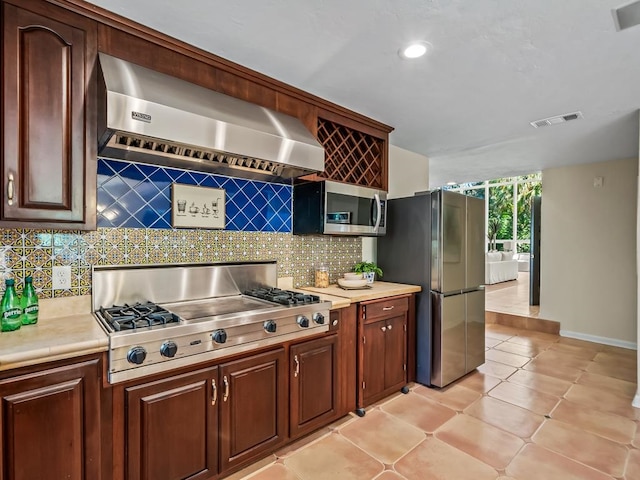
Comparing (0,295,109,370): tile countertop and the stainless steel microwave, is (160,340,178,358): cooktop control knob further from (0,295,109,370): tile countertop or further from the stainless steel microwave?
the stainless steel microwave

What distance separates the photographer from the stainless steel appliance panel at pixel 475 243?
323cm

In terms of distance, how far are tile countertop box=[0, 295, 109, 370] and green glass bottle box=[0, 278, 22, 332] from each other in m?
0.04

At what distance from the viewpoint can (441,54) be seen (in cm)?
200

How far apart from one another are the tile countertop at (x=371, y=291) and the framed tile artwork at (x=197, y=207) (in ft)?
3.03

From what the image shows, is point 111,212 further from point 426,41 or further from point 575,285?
point 575,285

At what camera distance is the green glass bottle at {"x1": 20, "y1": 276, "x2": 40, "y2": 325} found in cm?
158

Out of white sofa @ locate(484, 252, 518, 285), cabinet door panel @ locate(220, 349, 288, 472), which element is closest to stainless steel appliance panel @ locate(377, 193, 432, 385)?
cabinet door panel @ locate(220, 349, 288, 472)

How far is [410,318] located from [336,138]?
1672 mm

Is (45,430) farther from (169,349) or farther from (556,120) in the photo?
(556,120)

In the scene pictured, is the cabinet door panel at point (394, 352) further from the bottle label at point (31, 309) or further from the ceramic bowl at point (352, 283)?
the bottle label at point (31, 309)

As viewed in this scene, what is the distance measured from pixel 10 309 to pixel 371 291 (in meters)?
2.13

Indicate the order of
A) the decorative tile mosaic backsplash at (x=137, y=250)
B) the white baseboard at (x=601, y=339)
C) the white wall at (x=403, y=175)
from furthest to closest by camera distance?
the white baseboard at (x=601, y=339)
the white wall at (x=403, y=175)
the decorative tile mosaic backsplash at (x=137, y=250)

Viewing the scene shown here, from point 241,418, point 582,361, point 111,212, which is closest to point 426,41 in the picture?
point 111,212

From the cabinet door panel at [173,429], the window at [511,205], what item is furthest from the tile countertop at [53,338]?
the window at [511,205]
